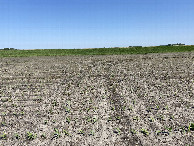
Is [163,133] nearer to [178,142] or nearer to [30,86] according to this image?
[178,142]

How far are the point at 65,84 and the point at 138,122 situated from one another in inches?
276

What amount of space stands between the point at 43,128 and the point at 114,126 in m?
2.82

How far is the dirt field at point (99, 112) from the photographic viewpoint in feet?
20.1

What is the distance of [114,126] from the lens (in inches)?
268

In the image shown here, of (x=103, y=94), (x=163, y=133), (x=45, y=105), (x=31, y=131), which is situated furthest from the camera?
(x=103, y=94)

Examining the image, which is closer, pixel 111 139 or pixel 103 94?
pixel 111 139

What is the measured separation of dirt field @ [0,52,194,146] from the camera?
6.13m

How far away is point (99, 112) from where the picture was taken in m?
8.02

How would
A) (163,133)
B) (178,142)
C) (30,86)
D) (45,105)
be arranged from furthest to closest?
(30,86)
(45,105)
(163,133)
(178,142)

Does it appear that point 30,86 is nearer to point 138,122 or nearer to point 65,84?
point 65,84

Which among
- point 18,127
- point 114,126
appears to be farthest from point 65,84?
point 114,126

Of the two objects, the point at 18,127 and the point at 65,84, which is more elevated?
the point at 65,84

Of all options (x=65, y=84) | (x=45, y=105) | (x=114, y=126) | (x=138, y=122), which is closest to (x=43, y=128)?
(x=45, y=105)

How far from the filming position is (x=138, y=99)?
30.7 feet
